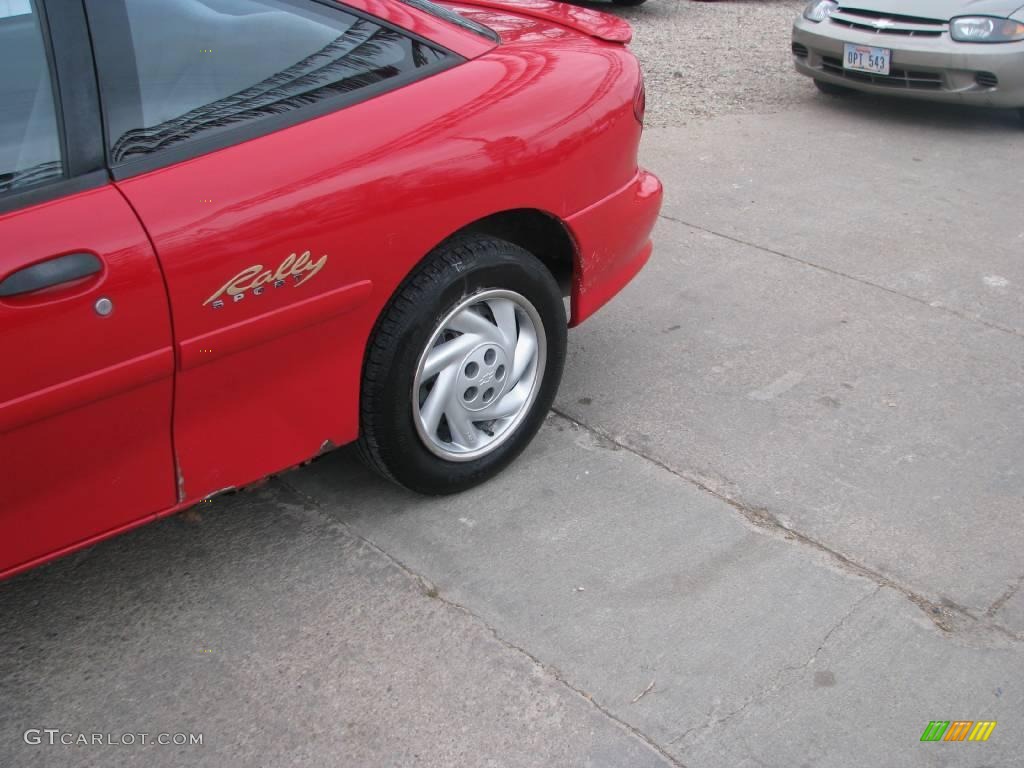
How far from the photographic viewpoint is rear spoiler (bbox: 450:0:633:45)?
373 cm

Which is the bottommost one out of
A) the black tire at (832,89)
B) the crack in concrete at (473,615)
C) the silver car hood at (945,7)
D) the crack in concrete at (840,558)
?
the black tire at (832,89)

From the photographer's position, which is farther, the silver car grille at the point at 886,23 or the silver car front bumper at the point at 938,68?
the silver car grille at the point at 886,23

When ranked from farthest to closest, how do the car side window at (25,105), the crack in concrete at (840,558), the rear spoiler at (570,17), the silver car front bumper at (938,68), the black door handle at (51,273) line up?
1. the silver car front bumper at (938,68)
2. the rear spoiler at (570,17)
3. the crack in concrete at (840,558)
4. the car side window at (25,105)
5. the black door handle at (51,273)

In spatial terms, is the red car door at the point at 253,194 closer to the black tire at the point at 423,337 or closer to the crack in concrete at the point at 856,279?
the black tire at the point at 423,337

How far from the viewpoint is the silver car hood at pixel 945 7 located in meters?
6.98

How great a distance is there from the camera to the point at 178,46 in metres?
2.60

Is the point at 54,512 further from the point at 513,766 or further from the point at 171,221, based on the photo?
the point at 513,766

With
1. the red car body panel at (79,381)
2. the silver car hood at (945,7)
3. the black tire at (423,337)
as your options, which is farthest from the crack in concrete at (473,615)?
the silver car hood at (945,7)

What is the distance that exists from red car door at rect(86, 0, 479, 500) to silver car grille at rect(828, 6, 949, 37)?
516 cm

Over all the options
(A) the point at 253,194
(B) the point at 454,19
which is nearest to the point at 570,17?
(B) the point at 454,19

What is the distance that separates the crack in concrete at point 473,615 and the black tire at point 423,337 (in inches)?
8.3

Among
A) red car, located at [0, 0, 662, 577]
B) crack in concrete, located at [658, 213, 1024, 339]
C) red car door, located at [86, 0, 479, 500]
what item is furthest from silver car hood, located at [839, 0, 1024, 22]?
red car door, located at [86, 0, 479, 500]

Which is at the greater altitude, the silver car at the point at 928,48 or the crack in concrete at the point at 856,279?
the silver car at the point at 928,48

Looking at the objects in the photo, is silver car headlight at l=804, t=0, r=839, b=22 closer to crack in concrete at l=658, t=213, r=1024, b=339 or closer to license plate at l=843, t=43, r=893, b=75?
license plate at l=843, t=43, r=893, b=75
